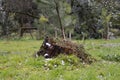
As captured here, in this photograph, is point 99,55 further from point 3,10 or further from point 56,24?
point 3,10

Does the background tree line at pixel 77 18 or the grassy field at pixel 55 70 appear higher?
the grassy field at pixel 55 70

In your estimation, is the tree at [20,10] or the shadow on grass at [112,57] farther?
the tree at [20,10]

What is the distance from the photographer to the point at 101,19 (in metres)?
29.5

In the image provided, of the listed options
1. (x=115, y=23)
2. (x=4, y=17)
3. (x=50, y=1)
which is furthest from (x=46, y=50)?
(x=4, y=17)

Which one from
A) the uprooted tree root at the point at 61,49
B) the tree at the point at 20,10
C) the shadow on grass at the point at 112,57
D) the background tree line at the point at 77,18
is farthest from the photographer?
the tree at the point at 20,10

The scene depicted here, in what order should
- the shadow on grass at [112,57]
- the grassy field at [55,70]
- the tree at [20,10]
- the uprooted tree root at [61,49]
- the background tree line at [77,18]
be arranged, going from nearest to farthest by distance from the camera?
the grassy field at [55,70]
the uprooted tree root at [61,49]
the shadow on grass at [112,57]
the background tree line at [77,18]
the tree at [20,10]

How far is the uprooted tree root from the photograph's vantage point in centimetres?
1121

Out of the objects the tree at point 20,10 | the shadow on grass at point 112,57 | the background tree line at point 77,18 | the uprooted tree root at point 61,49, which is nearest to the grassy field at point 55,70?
the uprooted tree root at point 61,49

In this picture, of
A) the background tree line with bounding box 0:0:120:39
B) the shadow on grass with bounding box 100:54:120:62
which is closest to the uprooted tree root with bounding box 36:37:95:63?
the shadow on grass with bounding box 100:54:120:62

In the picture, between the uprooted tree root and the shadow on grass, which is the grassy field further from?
the shadow on grass

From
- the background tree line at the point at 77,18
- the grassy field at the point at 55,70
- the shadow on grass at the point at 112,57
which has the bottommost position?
the background tree line at the point at 77,18

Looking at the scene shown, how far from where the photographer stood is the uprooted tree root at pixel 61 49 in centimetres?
1121

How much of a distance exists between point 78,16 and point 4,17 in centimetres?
782

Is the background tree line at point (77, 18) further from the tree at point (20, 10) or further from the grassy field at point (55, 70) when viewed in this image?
the grassy field at point (55, 70)
